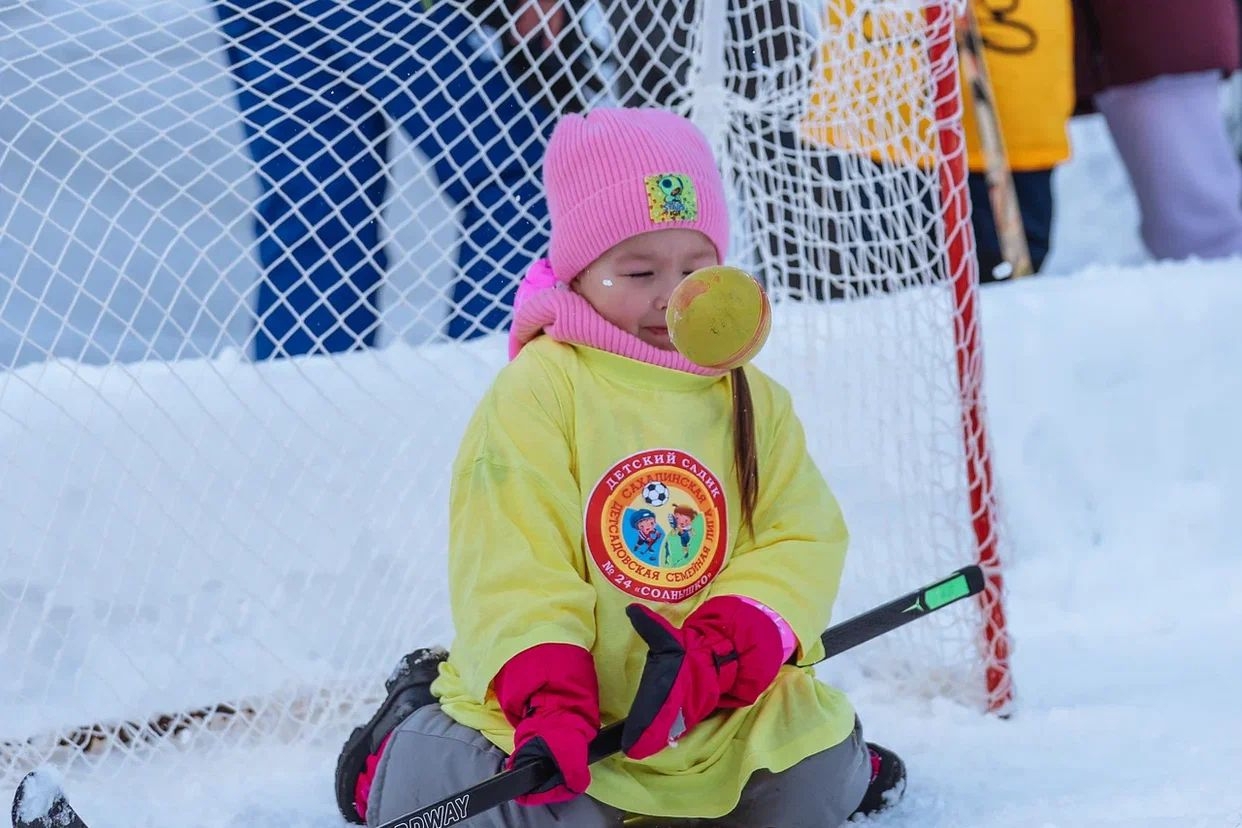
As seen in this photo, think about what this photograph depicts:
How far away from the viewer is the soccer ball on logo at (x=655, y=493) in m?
1.42

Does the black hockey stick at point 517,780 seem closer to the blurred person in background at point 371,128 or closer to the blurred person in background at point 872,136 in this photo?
the blurred person in background at point 872,136

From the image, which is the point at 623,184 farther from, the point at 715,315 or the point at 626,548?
the point at 626,548

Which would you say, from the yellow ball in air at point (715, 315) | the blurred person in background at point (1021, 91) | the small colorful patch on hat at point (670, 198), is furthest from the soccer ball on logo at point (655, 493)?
the blurred person in background at point (1021, 91)

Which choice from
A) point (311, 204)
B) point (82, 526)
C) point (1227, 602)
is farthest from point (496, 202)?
point (1227, 602)

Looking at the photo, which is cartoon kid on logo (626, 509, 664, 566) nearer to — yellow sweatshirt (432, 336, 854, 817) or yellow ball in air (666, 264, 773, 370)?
yellow sweatshirt (432, 336, 854, 817)

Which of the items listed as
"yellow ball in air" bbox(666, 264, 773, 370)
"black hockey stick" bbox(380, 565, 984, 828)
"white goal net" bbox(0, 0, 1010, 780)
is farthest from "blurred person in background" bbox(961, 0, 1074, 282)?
"yellow ball in air" bbox(666, 264, 773, 370)

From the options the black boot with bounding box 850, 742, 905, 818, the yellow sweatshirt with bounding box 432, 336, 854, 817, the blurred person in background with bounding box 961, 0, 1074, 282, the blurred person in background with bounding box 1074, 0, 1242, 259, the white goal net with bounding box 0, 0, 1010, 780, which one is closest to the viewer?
the yellow sweatshirt with bounding box 432, 336, 854, 817

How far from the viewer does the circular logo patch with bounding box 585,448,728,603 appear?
1406mm

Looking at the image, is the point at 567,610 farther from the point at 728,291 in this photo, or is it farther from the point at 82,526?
the point at 82,526

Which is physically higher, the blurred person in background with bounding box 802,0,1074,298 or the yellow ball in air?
the yellow ball in air

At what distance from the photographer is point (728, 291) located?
1305 millimetres

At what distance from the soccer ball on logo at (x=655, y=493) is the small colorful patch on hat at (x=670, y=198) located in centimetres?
25

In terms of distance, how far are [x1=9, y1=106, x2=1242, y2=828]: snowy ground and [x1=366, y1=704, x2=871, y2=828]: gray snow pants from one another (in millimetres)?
127

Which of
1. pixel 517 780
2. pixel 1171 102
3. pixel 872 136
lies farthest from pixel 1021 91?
pixel 517 780
